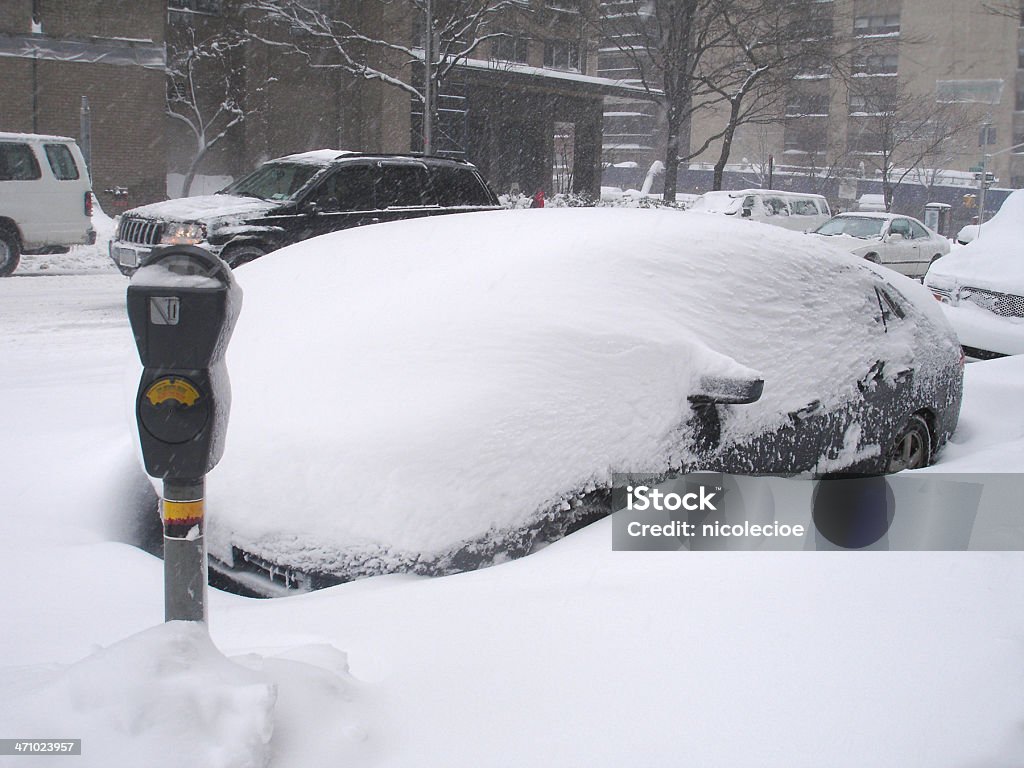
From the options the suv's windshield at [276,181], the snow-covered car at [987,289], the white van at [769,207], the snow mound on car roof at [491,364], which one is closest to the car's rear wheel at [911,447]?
the snow mound on car roof at [491,364]

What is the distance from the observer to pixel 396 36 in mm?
29359

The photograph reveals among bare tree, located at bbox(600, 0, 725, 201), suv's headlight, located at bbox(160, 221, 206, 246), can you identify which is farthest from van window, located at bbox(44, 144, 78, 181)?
bare tree, located at bbox(600, 0, 725, 201)

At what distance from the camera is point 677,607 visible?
2.84 m

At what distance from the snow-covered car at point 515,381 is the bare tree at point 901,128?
25562 mm

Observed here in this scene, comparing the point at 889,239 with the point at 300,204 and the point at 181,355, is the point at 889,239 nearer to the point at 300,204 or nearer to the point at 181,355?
the point at 300,204

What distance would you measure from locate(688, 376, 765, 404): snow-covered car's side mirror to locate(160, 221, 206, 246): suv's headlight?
8.56m

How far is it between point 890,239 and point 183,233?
12.9 metres

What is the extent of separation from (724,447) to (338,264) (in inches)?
69.7

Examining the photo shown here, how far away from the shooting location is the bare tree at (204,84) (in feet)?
91.4

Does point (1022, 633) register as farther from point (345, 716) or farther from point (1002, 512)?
point (345, 716)

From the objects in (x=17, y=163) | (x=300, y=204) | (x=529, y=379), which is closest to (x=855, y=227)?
(x=300, y=204)

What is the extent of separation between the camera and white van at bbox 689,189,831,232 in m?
22.8

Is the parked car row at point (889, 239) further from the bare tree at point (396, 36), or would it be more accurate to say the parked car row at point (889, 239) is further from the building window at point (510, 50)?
the building window at point (510, 50)

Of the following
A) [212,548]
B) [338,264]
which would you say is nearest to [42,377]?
[338,264]
